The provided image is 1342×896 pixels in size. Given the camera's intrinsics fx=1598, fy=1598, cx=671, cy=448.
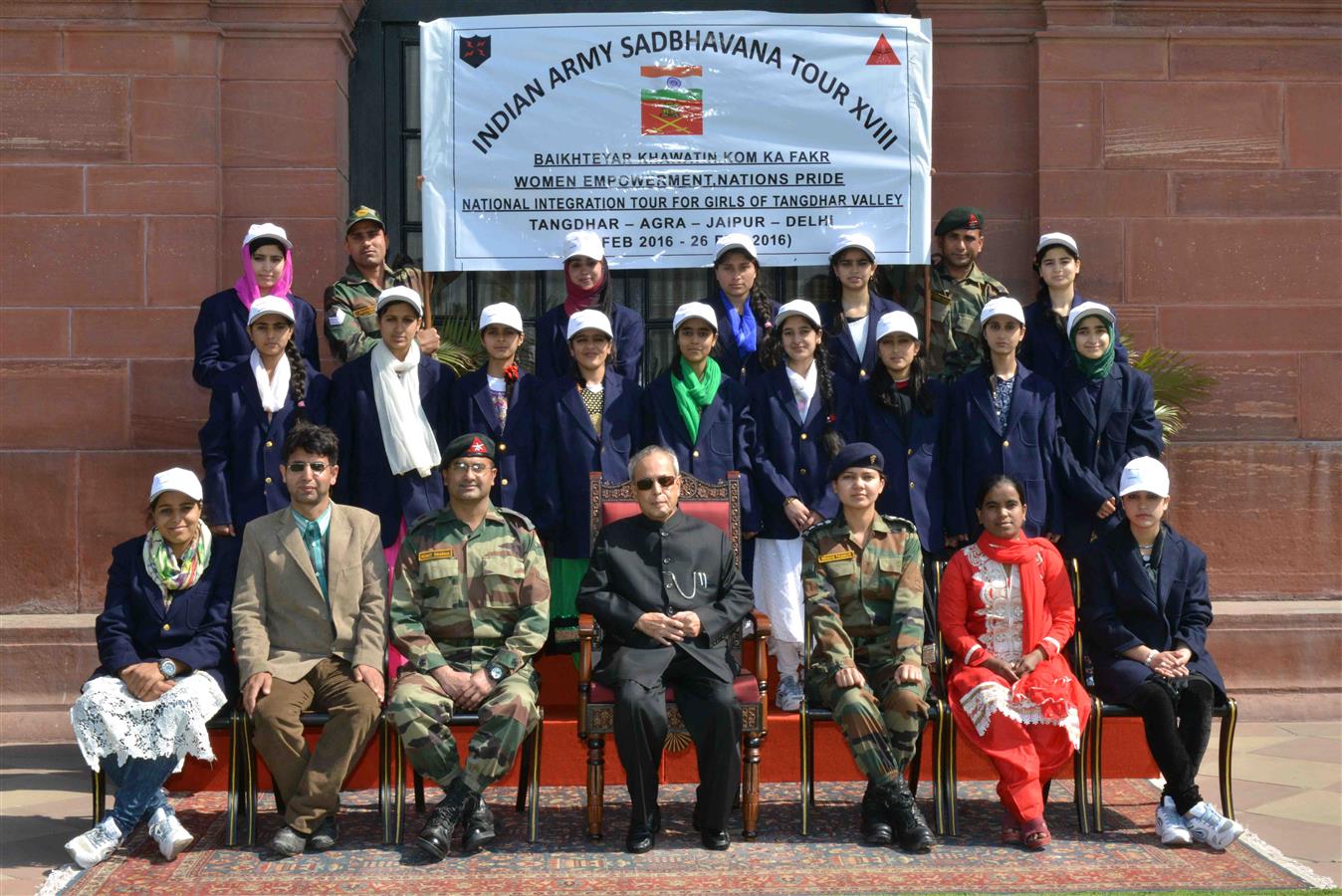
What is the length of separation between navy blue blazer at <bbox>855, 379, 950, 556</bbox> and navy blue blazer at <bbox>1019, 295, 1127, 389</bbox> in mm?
543

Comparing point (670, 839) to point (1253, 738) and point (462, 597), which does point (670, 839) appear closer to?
point (462, 597)

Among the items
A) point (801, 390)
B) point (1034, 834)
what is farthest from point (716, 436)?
point (1034, 834)

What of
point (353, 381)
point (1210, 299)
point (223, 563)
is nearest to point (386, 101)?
point (353, 381)

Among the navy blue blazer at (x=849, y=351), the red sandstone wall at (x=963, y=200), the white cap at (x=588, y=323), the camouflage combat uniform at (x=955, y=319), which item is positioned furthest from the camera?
the red sandstone wall at (x=963, y=200)

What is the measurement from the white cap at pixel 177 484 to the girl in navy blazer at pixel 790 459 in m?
2.27

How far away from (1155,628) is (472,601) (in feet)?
8.53

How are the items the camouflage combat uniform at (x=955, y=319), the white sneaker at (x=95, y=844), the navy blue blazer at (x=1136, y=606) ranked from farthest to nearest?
the camouflage combat uniform at (x=955, y=319) < the navy blue blazer at (x=1136, y=606) < the white sneaker at (x=95, y=844)

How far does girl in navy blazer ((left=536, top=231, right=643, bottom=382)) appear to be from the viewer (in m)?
7.06

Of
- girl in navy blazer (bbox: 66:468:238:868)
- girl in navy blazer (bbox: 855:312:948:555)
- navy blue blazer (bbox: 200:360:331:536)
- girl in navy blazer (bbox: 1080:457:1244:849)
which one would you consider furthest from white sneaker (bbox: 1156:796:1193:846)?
navy blue blazer (bbox: 200:360:331:536)

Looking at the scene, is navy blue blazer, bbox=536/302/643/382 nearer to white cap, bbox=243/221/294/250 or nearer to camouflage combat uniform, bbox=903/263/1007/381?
white cap, bbox=243/221/294/250

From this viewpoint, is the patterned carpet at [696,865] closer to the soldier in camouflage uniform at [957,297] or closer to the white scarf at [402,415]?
the white scarf at [402,415]

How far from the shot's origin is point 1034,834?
566 cm

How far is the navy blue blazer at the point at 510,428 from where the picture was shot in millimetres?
6742

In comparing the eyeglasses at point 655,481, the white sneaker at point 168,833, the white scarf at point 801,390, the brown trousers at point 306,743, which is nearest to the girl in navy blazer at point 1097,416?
the white scarf at point 801,390
